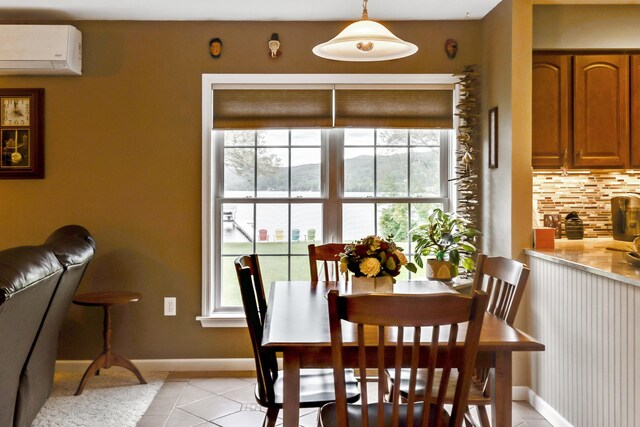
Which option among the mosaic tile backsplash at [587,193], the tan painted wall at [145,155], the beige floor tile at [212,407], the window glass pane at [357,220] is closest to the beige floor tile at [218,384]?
the beige floor tile at [212,407]

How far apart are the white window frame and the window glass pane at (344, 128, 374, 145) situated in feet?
1.10

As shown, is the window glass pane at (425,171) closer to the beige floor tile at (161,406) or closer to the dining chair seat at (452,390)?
the dining chair seat at (452,390)

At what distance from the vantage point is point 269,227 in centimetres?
432

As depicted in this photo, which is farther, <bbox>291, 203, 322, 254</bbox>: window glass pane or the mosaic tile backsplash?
<bbox>291, 203, 322, 254</bbox>: window glass pane

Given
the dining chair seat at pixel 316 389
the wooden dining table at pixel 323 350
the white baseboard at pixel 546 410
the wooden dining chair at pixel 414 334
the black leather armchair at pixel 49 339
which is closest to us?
the wooden dining chair at pixel 414 334

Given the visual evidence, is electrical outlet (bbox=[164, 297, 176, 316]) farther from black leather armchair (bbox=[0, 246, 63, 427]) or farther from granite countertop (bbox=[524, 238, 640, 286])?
granite countertop (bbox=[524, 238, 640, 286])

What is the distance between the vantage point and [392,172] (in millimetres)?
4324

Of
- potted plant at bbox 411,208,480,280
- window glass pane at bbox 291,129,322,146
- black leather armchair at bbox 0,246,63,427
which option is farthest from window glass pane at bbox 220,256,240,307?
black leather armchair at bbox 0,246,63,427

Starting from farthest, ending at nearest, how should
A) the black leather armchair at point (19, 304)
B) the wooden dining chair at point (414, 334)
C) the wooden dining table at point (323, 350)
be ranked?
the black leather armchair at point (19, 304)
the wooden dining table at point (323, 350)
the wooden dining chair at point (414, 334)

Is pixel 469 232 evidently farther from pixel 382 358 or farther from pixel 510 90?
pixel 382 358

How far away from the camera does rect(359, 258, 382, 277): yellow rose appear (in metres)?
2.64

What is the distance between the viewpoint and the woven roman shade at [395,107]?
4.20 metres

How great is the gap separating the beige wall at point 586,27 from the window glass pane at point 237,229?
2.34 metres

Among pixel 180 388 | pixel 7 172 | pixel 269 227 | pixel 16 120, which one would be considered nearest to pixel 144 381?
pixel 180 388
